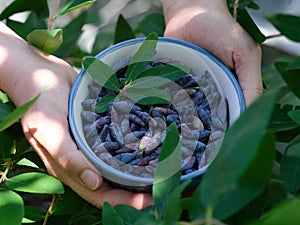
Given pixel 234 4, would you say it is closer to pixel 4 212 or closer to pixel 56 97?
pixel 56 97

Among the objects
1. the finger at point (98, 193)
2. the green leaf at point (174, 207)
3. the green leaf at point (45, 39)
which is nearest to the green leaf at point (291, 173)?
the finger at point (98, 193)

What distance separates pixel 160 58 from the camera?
3.32 feet

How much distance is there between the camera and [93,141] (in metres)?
0.88

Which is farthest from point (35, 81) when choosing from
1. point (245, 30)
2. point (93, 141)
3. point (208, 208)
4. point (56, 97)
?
point (208, 208)

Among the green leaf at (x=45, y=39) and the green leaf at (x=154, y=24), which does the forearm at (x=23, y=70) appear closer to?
the green leaf at (x=45, y=39)

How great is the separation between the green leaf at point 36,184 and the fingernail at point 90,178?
0.04 m

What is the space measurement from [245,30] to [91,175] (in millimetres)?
395

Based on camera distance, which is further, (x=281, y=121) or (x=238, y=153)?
(x=281, y=121)

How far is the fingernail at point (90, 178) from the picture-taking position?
840 mm

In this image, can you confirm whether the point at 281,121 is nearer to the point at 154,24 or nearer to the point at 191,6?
the point at 191,6

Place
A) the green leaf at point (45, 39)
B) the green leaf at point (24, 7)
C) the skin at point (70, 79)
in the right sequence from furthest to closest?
the green leaf at point (24, 7), the green leaf at point (45, 39), the skin at point (70, 79)

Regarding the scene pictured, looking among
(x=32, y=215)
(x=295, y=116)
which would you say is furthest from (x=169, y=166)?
(x=32, y=215)

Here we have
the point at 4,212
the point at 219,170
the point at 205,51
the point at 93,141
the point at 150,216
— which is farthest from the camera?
the point at 205,51

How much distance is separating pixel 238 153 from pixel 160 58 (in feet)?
2.05
